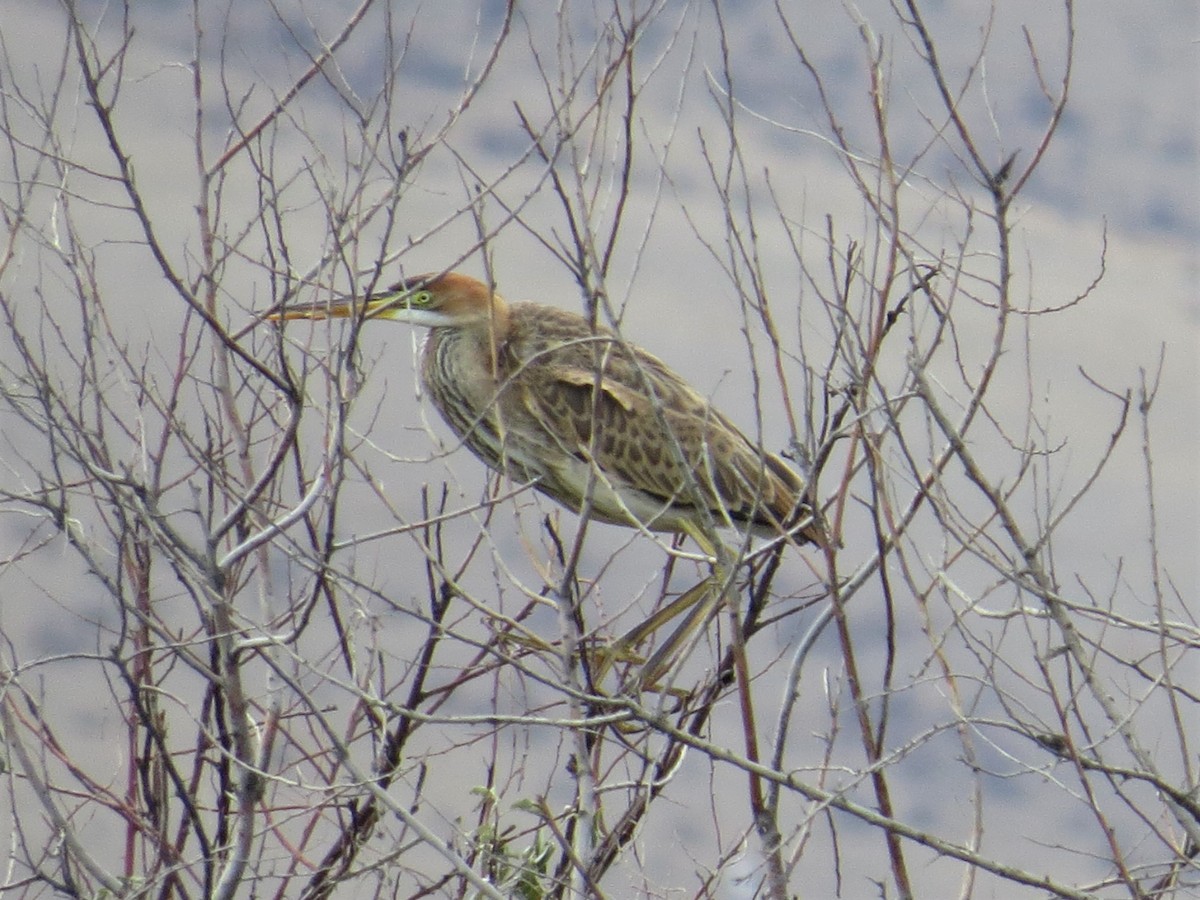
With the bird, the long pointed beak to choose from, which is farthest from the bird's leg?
the long pointed beak

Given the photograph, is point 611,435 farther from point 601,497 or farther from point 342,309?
point 342,309

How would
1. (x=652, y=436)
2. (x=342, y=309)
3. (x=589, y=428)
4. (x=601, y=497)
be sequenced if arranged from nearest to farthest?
(x=342, y=309) → (x=601, y=497) → (x=589, y=428) → (x=652, y=436)

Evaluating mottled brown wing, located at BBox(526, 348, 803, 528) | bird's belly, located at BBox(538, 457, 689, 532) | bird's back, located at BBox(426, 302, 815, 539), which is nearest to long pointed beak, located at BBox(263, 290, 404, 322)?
bird's back, located at BBox(426, 302, 815, 539)

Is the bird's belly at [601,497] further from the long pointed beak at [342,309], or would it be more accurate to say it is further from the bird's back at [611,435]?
the long pointed beak at [342,309]

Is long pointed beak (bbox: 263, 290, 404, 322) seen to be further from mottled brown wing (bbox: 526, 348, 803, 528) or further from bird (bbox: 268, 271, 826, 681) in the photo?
mottled brown wing (bbox: 526, 348, 803, 528)

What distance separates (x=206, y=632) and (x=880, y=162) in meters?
1.77

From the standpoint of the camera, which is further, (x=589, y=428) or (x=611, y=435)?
(x=611, y=435)

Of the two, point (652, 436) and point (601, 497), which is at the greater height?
point (652, 436)

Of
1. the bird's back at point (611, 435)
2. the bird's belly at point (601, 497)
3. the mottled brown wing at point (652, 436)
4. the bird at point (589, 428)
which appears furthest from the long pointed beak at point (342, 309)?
the bird's belly at point (601, 497)

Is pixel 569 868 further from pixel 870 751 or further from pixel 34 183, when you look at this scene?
pixel 34 183

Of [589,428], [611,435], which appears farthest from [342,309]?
[611,435]

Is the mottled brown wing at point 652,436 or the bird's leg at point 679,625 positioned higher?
the mottled brown wing at point 652,436

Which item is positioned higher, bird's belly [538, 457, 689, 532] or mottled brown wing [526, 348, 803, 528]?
mottled brown wing [526, 348, 803, 528]

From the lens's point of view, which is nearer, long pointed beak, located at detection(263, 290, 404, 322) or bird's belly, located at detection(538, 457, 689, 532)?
long pointed beak, located at detection(263, 290, 404, 322)
